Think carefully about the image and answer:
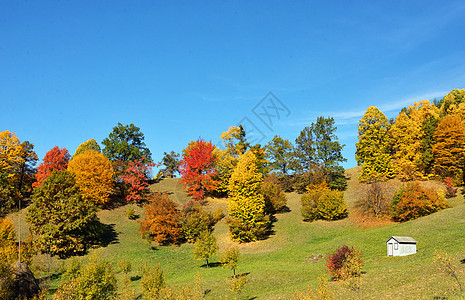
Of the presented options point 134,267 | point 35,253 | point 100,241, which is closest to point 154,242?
point 100,241

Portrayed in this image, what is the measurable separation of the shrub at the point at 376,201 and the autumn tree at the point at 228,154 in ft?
98.1

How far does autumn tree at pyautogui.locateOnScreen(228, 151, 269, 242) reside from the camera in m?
53.4

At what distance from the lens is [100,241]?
169 feet

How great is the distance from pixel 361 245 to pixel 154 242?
109 ft

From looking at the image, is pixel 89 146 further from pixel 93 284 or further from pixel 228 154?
pixel 93 284

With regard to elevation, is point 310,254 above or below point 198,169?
below

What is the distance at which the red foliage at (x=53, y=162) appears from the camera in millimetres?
71562

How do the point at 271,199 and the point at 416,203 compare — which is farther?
the point at 271,199

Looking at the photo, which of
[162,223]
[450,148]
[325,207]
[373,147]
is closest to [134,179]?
[162,223]

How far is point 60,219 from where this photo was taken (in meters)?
48.5

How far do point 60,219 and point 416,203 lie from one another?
54.1 m

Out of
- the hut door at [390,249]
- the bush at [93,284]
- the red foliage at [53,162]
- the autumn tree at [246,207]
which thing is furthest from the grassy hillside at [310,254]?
the red foliage at [53,162]

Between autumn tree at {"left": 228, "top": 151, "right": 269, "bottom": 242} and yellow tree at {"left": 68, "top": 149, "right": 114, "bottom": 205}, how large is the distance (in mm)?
27567

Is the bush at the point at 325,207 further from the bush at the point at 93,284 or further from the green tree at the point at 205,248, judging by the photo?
the bush at the point at 93,284
